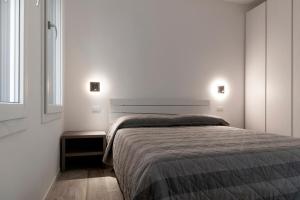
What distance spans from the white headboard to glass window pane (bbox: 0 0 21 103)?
196 cm

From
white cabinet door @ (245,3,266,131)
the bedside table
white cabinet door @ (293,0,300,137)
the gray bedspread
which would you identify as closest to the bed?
the gray bedspread

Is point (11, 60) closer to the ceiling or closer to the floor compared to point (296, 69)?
closer to the floor

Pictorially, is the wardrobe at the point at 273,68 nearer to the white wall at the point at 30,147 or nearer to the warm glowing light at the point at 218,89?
the warm glowing light at the point at 218,89

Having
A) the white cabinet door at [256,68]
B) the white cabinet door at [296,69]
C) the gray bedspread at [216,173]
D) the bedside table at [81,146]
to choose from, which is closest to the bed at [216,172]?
the gray bedspread at [216,173]

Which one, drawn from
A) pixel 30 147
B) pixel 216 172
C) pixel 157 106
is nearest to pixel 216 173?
pixel 216 172

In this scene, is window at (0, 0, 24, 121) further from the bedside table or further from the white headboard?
the white headboard

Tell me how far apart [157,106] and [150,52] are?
2.78 ft

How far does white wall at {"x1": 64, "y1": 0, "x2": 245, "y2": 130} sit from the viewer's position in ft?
10.3

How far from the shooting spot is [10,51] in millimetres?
1201

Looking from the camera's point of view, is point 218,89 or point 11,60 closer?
point 11,60

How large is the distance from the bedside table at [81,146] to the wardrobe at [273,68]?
2514 mm

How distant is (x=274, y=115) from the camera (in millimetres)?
3326

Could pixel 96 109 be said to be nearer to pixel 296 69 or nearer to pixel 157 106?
pixel 157 106

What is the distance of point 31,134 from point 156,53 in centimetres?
240
